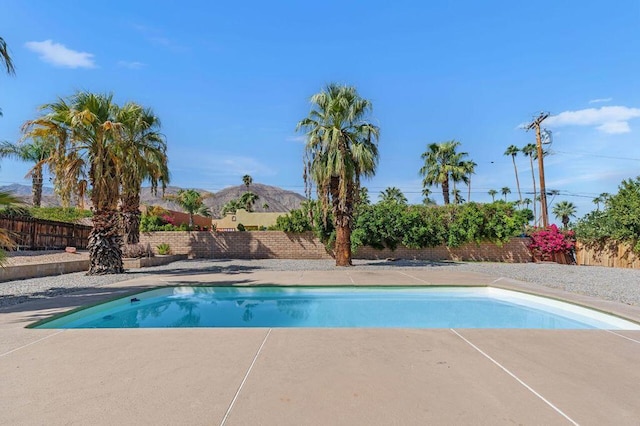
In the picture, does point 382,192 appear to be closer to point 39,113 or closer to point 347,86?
point 347,86

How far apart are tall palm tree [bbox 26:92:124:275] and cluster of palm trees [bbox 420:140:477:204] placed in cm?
2311

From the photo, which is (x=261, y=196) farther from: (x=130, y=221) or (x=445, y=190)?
(x=130, y=221)

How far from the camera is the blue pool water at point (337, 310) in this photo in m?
6.64

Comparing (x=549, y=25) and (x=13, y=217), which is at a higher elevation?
(x=549, y=25)

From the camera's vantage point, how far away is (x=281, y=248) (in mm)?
21203

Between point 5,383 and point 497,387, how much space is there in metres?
4.42

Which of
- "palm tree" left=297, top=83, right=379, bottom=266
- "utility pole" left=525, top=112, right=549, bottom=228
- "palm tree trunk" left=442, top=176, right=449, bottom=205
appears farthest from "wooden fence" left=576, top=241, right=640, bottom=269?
"palm tree" left=297, top=83, right=379, bottom=266

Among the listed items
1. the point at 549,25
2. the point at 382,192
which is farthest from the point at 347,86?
the point at 382,192

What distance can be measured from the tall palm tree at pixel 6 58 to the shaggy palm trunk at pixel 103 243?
5.69 m

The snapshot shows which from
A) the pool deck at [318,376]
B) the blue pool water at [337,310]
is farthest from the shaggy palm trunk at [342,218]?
the pool deck at [318,376]

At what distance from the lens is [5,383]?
3.23 meters

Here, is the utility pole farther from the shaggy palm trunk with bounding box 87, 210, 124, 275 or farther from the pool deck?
the shaggy palm trunk with bounding box 87, 210, 124, 275

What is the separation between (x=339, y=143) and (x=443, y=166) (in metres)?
17.2

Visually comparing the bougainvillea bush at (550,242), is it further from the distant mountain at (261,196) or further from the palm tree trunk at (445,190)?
the distant mountain at (261,196)
